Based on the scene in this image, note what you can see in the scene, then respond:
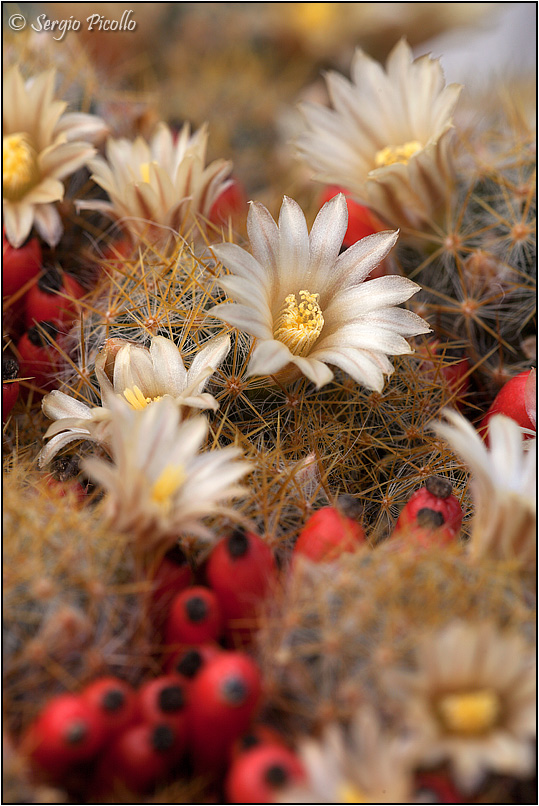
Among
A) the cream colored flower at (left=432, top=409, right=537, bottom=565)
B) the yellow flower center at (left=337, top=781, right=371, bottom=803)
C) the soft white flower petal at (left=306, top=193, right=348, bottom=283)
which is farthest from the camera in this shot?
the soft white flower petal at (left=306, top=193, right=348, bottom=283)

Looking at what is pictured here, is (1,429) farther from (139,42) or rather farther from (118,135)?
(139,42)

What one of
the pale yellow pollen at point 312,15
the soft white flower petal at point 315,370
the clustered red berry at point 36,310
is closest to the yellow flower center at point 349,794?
the soft white flower petal at point 315,370

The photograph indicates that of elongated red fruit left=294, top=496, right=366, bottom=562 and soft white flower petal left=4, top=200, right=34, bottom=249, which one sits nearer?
elongated red fruit left=294, top=496, right=366, bottom=562

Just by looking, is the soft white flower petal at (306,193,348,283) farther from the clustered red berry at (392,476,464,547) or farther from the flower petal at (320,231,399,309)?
the clustered red berry at (392,476,464,547)

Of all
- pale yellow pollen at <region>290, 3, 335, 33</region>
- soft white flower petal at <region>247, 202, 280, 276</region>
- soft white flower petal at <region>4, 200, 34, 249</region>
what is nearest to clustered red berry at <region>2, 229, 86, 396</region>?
soft white flower petal at <region>4, 200, 34, 249</region>

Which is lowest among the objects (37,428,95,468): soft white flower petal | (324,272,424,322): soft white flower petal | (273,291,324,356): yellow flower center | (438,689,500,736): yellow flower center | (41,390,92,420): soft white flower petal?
(438,689,500,736): yellow flower center

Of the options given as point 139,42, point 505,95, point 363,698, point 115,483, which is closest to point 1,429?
point 115,483

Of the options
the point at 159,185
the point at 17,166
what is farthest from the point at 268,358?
the point at 17,166
